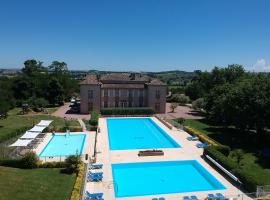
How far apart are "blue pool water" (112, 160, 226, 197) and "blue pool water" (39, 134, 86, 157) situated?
19.4ft

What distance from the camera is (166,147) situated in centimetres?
2872

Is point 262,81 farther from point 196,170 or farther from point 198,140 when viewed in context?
point 196,170

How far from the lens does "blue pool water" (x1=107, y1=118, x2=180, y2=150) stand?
29.7 m

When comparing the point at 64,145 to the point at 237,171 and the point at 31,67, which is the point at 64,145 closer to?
the point at 237,171

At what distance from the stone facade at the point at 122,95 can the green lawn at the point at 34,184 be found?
2755 cm

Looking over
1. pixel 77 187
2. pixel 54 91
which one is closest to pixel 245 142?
pixel 77 187

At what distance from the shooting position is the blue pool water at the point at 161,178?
18875 mm

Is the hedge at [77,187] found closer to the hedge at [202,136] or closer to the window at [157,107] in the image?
the hedge at [202,136]

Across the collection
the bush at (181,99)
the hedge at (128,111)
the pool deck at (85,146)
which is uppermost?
the bush at (181,99)

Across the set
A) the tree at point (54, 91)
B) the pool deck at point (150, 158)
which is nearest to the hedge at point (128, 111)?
the pool deck at point (150, 158)

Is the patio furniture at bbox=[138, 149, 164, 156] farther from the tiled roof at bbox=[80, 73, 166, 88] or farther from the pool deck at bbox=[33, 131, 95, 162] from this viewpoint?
the tiled roof at bbox=[80, 73, 166, 88]

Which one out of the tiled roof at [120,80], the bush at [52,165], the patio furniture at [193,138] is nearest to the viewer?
the bush at [52,165]

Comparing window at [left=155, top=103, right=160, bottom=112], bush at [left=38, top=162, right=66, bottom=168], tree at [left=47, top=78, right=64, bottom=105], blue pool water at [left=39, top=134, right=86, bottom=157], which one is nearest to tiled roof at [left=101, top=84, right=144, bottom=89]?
window at [left=155, top=103, right=160, bottom=112]

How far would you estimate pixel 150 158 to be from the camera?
2467 centimetres
